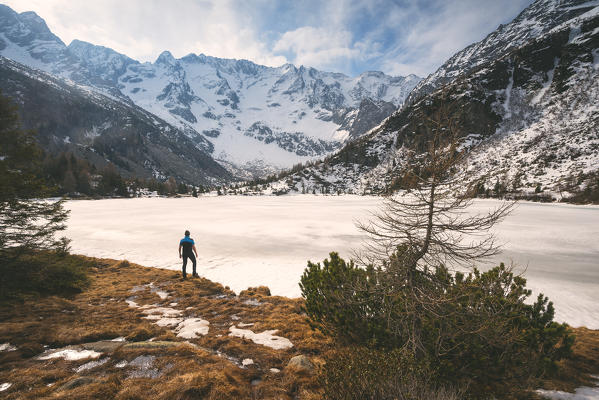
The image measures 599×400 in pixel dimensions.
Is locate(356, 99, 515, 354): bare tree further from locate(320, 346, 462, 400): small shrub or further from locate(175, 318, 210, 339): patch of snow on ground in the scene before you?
locate(175, 318, 210, 339): patch of snow on ground

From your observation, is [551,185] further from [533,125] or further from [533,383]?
[533,383]

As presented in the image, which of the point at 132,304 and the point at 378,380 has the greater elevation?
the point at 378,380

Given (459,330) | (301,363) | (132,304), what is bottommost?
(132,304)

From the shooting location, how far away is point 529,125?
102688mm

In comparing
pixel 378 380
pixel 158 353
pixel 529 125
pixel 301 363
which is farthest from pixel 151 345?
pixel 529 125

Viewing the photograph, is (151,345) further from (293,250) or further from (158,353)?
(293,250)

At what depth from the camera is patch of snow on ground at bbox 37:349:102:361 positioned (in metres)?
5.20

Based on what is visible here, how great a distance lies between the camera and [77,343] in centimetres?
602

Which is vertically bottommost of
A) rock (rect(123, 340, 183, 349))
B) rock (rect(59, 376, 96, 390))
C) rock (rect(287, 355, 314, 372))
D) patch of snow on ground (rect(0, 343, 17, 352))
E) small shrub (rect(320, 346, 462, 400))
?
rock (rect(287, 355, 314, 372))

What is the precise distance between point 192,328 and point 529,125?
476 ft

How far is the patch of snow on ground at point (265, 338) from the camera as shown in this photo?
6606mm

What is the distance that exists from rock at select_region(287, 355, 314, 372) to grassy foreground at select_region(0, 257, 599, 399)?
0.25ft

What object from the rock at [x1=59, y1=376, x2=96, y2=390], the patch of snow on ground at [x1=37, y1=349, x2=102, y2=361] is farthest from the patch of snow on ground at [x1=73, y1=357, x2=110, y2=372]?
the rock at [x1=59, y1=376, x2=96, y2=390]

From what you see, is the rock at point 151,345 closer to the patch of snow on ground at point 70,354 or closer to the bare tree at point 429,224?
the patch of snow on ground at point 70,354
